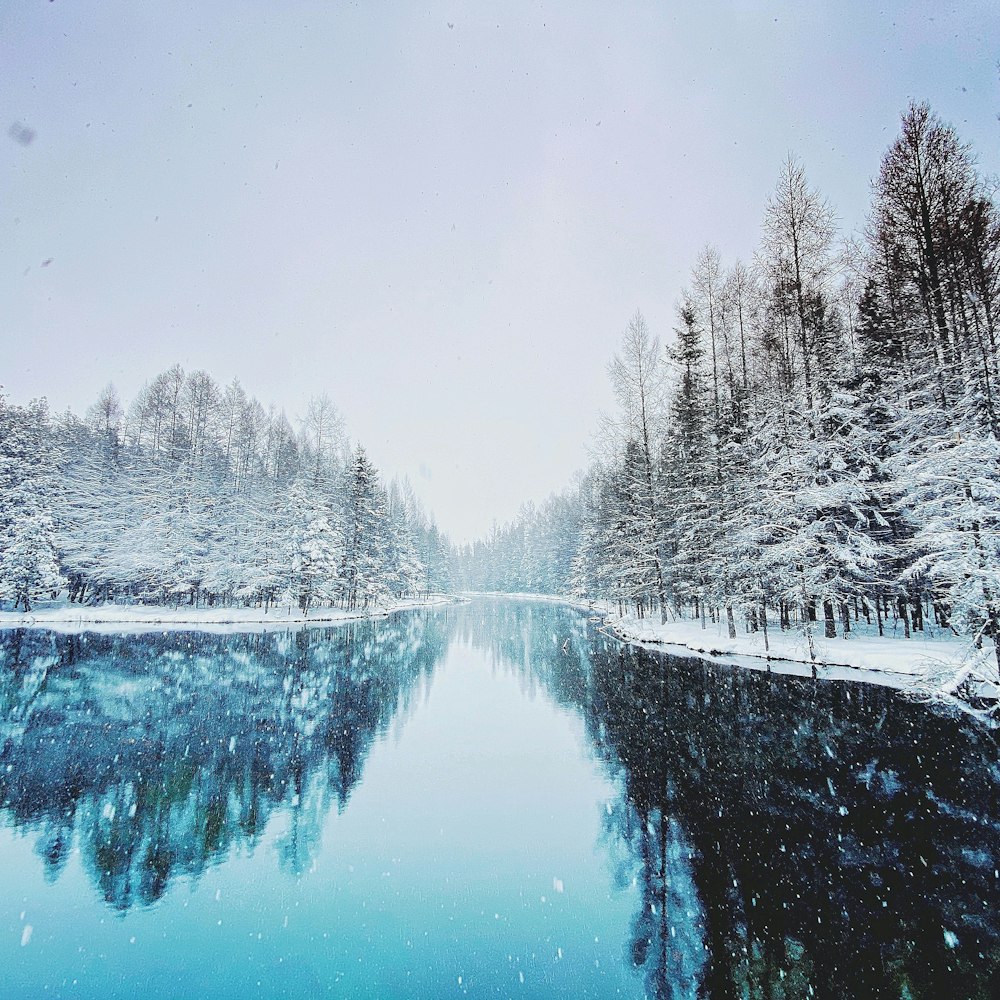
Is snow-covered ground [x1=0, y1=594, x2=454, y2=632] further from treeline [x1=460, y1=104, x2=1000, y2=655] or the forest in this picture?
treeline [x1=460, y1=104, x2=1000, y2=655]

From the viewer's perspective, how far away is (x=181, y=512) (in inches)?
1734

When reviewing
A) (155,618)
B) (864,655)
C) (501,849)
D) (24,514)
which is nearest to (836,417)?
(864,655)

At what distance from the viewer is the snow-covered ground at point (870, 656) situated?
1125 centimetres

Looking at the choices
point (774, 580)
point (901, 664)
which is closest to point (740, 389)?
point (774, 580)

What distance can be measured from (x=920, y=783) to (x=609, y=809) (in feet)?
20.6

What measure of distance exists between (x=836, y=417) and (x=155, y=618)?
4863cm

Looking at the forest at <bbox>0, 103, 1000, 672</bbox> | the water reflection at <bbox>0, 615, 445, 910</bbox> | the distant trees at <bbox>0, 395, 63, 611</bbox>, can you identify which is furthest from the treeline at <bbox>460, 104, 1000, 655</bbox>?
the distant trees at <bbox>0, 395, 63, 611</bbox>

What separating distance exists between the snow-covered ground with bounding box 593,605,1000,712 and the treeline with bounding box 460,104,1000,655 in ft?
3.43

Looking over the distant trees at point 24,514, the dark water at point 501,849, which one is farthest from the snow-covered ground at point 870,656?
the distant trees at point 24,514

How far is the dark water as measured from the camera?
529 cm

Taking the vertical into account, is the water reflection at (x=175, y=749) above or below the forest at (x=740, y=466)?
below

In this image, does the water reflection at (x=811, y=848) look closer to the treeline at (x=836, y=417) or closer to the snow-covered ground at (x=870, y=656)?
the snow-covered ground at (x=870, y=656)

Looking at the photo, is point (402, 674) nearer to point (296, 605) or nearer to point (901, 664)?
point (901, 664)

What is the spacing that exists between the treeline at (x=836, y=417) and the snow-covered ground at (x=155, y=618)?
29.0m
